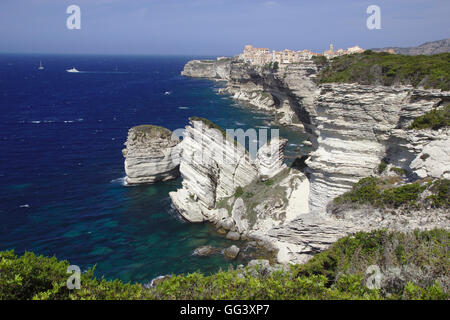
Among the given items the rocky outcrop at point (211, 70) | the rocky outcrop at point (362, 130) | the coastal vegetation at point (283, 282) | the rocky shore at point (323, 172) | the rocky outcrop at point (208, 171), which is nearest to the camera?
the coastal vegetation at point (283, 282)

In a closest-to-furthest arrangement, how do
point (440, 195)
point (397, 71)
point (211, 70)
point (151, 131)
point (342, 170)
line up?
point (440, 195), point (397, 71), point (342, 170), point (151, 131), point (211, 70)

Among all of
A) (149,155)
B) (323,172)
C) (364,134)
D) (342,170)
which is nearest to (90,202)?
(149,155)

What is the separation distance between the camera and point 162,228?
33.8 metres

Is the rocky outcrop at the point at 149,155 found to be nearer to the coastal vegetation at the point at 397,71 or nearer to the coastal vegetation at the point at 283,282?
the coastal vegetation at the point at 397,71

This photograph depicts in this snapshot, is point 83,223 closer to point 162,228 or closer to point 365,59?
point 162,228

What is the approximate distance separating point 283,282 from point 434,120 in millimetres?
15499

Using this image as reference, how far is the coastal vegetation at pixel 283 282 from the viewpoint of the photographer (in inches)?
503

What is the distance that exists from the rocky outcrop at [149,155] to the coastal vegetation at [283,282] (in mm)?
28261

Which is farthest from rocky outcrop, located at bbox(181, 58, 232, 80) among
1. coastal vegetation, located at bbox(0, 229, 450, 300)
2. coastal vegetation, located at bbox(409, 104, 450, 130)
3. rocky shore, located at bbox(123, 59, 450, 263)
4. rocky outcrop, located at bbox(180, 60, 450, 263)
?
coastal vegetation, located at bbox(0, 229, 450, 300)

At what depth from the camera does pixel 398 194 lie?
19.7 m

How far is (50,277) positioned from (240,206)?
2129 cm

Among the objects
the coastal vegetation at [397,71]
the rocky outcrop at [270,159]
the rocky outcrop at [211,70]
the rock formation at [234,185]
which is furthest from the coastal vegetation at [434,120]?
the rocky outcrop at [211,70]

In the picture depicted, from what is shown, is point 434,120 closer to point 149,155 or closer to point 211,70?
point 149,155

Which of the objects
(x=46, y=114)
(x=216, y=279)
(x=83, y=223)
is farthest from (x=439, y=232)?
(x=46, y=114)
